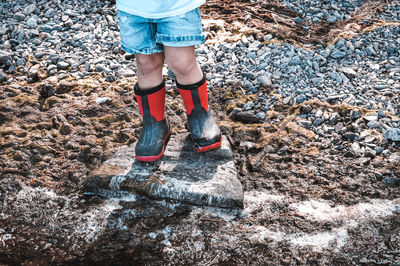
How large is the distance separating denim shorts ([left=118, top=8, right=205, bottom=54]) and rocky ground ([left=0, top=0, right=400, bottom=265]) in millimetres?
1006

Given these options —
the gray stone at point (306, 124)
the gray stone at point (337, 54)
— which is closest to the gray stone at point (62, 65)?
the gray stone at point (306, 124)

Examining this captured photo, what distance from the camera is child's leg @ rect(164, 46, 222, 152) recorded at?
2.87 metres

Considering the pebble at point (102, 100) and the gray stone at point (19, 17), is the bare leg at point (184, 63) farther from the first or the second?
the gray stone at point (19, 17)

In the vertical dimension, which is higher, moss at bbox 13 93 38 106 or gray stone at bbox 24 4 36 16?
gray stone at bbox 24 4 36 16

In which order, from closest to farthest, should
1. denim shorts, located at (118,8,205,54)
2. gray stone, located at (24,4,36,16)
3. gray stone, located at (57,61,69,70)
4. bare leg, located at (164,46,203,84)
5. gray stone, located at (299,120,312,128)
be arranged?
denim shorts, located at (118,8,205,54) < bare leg, located at (164,46,203,84) < gray stone, located at (299,120,312,128) < gray stone, located at (57,61,69,70) < gray stone, located at (24,4,36,16)

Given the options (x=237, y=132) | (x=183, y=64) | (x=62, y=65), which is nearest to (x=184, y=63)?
(x=183, y=64)

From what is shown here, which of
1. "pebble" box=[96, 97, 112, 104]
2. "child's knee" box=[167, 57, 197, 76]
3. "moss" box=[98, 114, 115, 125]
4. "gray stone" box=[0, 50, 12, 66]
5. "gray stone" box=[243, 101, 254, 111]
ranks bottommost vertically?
"gray stone" box=[243, 101, 254, 111]

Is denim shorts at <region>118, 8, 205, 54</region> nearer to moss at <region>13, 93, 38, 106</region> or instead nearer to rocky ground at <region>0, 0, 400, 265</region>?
rocky ground at <region>0, 0, 400, 265</region>

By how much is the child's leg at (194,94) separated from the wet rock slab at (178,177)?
117 millimetres

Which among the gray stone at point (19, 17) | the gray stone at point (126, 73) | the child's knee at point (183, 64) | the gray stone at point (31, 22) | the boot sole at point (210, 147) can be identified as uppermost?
the child's knee at point (183, 64)

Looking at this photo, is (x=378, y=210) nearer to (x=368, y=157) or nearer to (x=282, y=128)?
(x=368, y=157)

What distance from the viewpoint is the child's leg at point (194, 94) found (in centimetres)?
287

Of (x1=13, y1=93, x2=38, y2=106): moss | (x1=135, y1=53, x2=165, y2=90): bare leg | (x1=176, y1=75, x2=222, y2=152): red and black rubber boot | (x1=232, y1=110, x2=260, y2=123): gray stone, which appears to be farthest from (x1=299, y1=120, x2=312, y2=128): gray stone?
(x1=13, y1=93, x2=38, y2=106): moss

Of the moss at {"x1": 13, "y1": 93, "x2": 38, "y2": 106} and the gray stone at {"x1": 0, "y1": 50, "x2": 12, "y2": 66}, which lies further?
the gray stone at {"x1": 0, "y1": 50, "x2": 12, "y2": 66}
